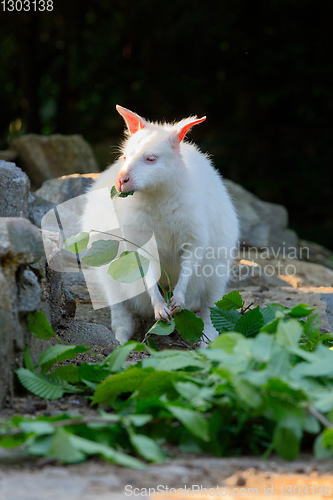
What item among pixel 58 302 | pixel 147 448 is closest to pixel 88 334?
pixel 58 302

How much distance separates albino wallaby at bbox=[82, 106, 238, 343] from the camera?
381cm

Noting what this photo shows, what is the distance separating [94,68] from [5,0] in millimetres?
2053

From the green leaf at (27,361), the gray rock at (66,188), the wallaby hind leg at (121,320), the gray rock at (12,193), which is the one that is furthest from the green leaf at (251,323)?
the gray rock at (66,188)

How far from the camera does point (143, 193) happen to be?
3.94 metres

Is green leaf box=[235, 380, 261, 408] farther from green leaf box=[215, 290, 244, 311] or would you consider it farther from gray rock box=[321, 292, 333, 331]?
gray rock box=[321, 292, 333, 331]

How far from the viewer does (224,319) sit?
131 inches

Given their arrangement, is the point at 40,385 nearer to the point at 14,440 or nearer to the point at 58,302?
the point at 14,440

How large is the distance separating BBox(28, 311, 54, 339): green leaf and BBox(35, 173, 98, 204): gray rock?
12.3 ft

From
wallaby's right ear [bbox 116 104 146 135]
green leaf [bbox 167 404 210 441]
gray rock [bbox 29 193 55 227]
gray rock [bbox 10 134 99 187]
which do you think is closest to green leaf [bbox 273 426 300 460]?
green leaf [bbox 167 404 210 441]

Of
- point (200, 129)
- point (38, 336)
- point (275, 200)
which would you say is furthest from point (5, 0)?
point (38, 336)

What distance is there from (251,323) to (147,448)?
1.29m

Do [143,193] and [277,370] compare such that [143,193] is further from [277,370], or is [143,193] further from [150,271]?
[277,370]

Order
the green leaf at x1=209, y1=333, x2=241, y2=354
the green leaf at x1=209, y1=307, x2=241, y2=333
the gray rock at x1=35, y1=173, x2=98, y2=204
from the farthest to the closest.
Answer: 1. the gray rock at x1=35, y1=173, x2=98, y2=204
2. the green leaf at x1=209, y1=307, x2=241, y2=333
3. the green leaf at x1=209, y1=333, x2=241, y2=354

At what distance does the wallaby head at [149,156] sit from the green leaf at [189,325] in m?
0.81
